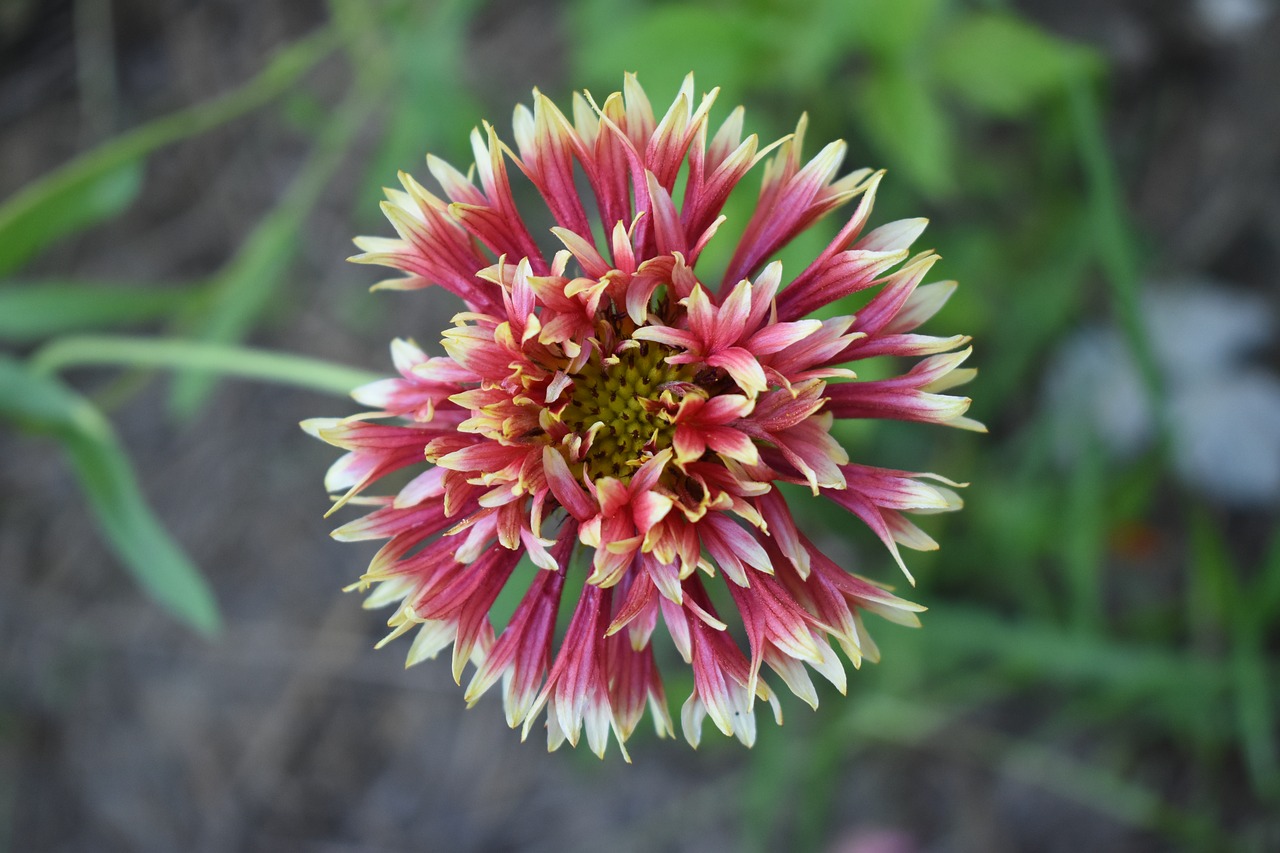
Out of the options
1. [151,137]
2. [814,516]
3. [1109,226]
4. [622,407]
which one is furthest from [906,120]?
[151,137]

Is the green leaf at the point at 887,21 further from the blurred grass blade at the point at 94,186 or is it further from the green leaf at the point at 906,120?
the blurred grass blade at the point at 94,186

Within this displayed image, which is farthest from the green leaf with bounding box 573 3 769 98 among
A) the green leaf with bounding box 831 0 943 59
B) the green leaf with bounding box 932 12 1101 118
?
the green leaf with bounding box 932 12 1101 118

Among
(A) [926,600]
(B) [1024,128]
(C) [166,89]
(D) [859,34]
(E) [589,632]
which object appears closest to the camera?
(E) [589,632]

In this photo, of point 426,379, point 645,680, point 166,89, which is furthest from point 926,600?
point 166,89

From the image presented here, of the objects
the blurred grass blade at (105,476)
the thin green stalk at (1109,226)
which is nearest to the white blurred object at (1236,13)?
the thin green stalk at (1109,226)

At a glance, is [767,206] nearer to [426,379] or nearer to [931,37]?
[426,379]

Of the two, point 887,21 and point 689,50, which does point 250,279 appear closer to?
point 689,50

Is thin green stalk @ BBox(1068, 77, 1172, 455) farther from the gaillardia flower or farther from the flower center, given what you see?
the flower center
